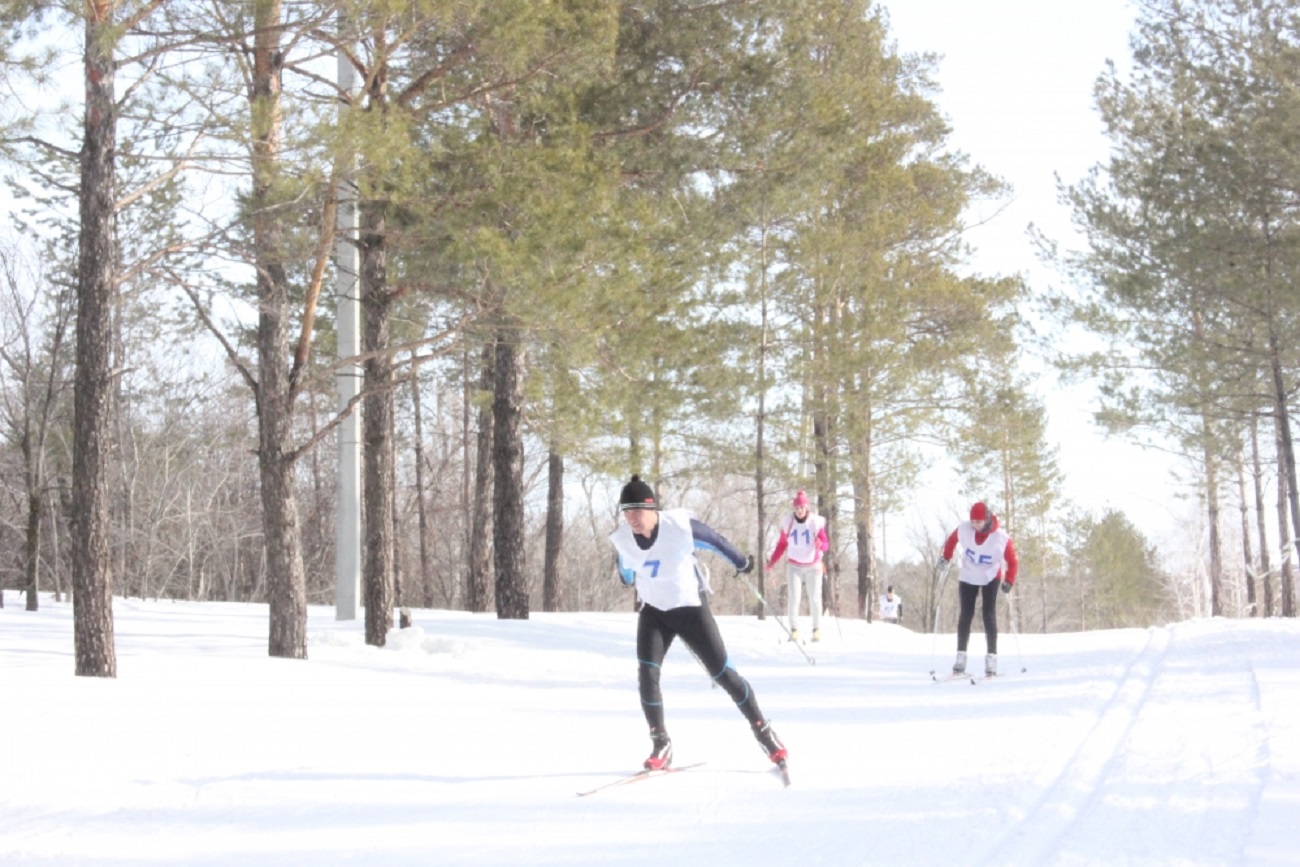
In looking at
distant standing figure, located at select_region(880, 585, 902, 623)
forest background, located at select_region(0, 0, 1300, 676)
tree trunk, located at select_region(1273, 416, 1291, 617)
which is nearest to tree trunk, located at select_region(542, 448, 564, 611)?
forest background, located at select_region(0, 0, 1300, 676)

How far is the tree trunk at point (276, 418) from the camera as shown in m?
11.4

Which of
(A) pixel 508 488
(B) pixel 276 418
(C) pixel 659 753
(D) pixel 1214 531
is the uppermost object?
(B) pixel 276 418

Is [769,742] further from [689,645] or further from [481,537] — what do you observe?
[481,537]

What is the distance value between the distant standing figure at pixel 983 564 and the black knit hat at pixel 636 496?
20.7 ft

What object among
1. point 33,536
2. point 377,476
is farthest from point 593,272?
point 33,536

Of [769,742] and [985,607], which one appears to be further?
[985,607]

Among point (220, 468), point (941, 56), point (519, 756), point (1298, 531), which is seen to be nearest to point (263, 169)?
point (519, 756)

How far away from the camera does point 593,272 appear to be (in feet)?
43.0

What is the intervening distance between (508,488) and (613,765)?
406 inches

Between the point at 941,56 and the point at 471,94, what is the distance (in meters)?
19.3

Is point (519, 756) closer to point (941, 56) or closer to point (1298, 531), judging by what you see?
point (1298, 531)

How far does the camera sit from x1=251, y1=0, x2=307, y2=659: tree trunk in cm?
1141

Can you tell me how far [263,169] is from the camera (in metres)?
10.3

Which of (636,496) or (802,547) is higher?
(636,496)
